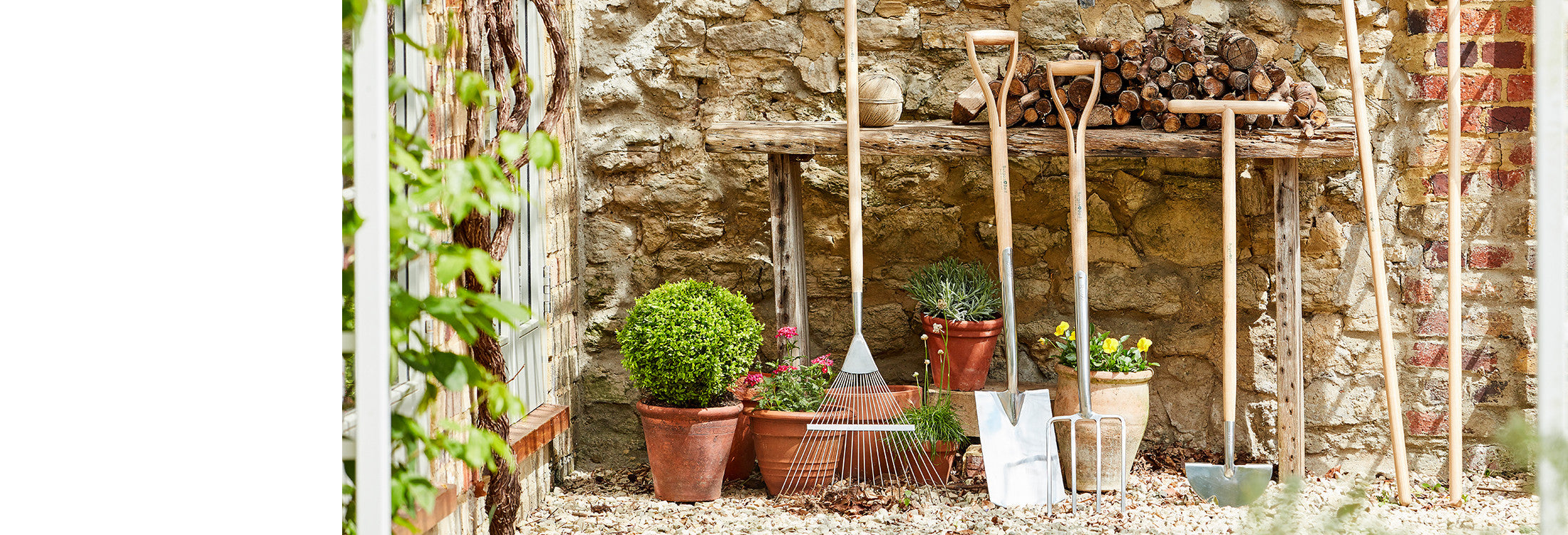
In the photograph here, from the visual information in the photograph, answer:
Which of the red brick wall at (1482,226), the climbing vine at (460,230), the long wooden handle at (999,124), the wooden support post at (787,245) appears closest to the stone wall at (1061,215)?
the red brick wall at (1482,226)

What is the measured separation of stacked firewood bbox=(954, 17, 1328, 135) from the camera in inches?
103

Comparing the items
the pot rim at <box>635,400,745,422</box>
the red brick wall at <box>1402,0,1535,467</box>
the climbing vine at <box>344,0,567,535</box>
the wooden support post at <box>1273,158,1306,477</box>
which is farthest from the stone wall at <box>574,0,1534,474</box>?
the climbing vine at <box>344,0,567,535</box>

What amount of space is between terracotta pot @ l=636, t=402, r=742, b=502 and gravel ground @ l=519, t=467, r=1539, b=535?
45 mm

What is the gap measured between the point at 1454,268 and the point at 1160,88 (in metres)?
0.87

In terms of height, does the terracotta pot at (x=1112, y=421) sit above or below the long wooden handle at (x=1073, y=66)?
below

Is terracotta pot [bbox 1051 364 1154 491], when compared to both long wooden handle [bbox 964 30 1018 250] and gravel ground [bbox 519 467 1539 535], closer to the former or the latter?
gravel ground [bbox 519 467 1539 535]

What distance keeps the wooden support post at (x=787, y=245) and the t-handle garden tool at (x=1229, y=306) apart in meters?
1.02

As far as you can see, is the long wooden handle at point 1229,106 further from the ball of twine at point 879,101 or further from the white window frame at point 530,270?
the white window frame at point 530,270

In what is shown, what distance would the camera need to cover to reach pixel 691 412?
2.67 m

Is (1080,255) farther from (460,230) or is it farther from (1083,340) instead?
(460,230)

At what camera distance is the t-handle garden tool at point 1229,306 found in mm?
2531

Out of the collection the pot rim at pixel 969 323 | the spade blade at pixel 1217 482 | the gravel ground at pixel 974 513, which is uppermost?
the pot rim at pixel 969 323

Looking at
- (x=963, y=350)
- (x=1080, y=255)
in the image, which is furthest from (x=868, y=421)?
(x=1080, y=255)
